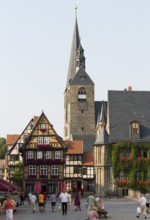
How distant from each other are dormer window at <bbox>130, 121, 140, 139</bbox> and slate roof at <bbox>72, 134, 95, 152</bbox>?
1962cm

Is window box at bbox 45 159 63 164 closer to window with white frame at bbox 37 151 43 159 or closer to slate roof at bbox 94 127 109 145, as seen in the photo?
window with white frame at bbox 37 151 43 159

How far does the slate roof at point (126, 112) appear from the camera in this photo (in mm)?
75750

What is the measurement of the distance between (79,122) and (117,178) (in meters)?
39.6

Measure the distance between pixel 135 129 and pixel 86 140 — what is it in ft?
84.0

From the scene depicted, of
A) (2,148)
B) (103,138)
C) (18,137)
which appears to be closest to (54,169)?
(103,138)

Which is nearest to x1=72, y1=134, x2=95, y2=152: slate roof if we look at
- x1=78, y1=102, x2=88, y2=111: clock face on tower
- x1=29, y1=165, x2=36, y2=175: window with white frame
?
x1=78, y1=102, x2=88, y2=111: clock face on tower

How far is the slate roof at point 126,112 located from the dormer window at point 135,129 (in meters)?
0.59

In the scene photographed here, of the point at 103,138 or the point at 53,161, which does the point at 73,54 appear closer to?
the point at 53,161

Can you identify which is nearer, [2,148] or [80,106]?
[80,106]

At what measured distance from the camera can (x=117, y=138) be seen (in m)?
75.1

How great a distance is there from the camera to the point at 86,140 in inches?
3964

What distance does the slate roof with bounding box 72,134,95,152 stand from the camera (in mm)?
96125

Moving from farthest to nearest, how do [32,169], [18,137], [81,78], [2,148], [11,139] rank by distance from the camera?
[2,148] → [81,78] → [11,139] → [18,137] → [32,169]

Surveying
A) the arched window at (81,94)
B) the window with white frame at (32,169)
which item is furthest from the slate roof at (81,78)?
the window with white frame at (32,169)
